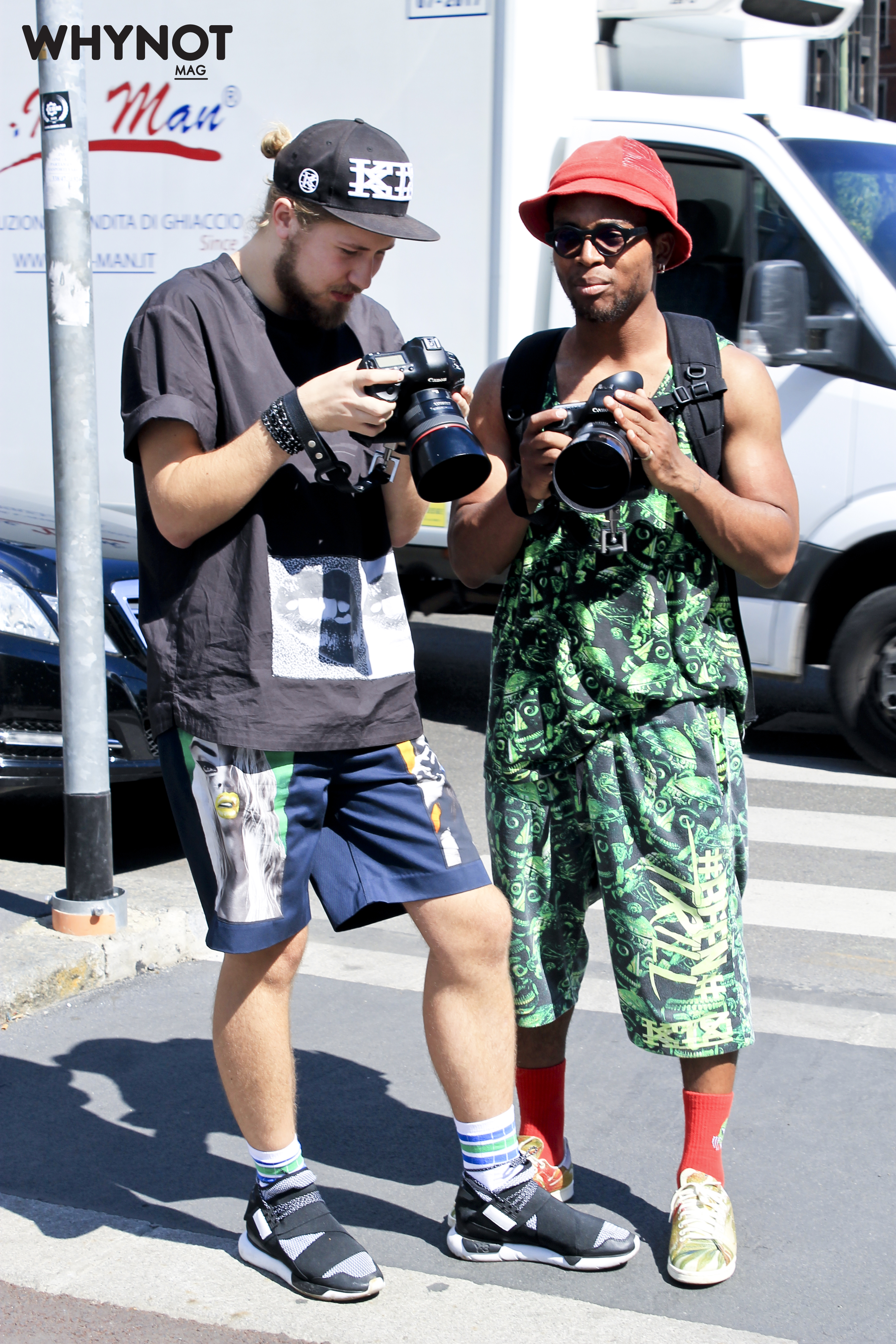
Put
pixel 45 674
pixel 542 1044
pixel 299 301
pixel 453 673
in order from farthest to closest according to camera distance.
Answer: pixel 453 673
pixel 45 674
pixel 542 1044
pixel 299 301

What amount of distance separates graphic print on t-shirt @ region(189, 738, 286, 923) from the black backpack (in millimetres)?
736

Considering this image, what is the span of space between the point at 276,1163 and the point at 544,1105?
1.75 feet

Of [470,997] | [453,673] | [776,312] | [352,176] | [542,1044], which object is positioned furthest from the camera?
[453,673]

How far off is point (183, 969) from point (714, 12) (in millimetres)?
4837

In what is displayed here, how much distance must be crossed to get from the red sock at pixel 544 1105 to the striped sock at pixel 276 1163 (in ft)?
1.50

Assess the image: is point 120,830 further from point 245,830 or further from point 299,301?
point 299,301

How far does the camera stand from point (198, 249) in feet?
24.4

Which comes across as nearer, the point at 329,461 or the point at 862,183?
the point at 329,461

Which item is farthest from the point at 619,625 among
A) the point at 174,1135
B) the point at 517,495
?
the point at 174,1135

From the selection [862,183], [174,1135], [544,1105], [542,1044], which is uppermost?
[862,183]

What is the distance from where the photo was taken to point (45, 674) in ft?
16.6

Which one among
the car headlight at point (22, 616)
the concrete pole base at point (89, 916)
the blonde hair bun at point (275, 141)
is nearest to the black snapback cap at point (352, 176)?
the blonde hair bun at point (275, 141)

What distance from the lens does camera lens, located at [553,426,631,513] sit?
2.53m

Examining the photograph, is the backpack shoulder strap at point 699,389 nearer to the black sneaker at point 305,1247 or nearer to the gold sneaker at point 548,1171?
the gold sneaker at point 548,1171
